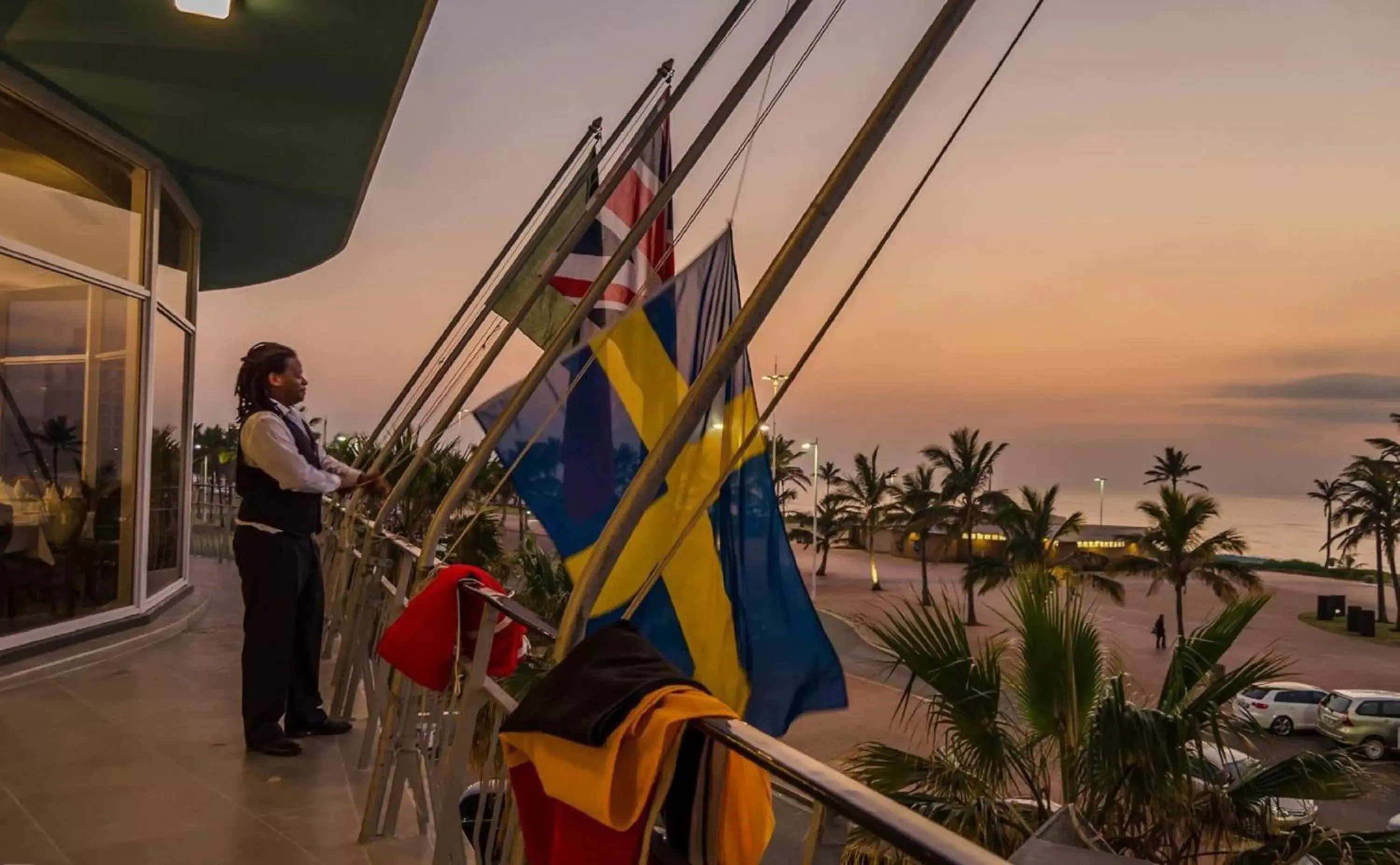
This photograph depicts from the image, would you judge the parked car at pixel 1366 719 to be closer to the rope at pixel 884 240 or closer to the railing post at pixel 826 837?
the rope at pixel 884 240

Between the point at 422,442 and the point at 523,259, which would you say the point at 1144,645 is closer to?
the point at 523,259

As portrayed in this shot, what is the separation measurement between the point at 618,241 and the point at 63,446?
3.90 meters

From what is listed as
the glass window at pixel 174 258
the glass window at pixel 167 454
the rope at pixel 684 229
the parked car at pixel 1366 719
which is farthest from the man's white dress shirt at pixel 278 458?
the parked car at pixel 1366 719

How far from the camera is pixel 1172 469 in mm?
61500

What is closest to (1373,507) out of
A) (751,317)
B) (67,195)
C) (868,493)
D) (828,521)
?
(868,493)

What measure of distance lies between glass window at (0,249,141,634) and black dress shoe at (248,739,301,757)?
294 cm

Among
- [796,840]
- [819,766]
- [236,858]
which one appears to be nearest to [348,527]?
[236,858]

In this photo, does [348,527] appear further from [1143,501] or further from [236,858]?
[1143,501]

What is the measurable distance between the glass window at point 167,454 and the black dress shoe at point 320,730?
4.10 m

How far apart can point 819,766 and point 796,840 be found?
59 centimetres

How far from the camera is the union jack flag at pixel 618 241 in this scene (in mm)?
5641

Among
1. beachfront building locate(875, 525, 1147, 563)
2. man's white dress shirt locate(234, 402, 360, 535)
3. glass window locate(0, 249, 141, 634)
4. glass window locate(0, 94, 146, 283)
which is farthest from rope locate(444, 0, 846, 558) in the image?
beachfront building locate(875, 525, 1147, 563)

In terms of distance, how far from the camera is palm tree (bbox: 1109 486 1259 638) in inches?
1479

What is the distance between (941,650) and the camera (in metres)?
4.82
